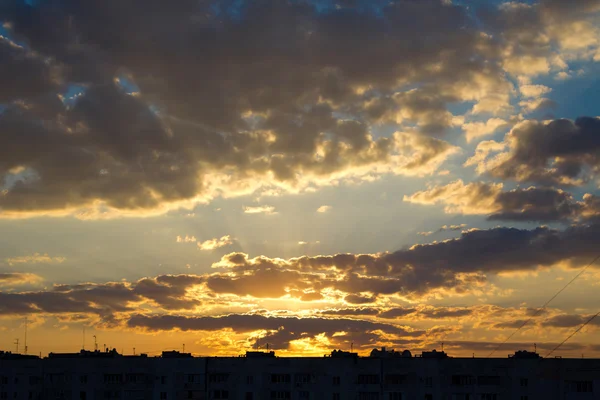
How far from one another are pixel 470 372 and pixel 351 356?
70.3ft

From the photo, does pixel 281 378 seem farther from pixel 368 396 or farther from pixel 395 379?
pixel 395 379

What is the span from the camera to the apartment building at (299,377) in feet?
407

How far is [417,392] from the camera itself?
12681cm

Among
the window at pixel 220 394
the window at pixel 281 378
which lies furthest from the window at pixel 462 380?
the window at pixel 220 394

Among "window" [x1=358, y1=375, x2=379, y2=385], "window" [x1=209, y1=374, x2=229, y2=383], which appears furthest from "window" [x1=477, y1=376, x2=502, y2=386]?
"window" [x1=209, y1=374, x2=229, y2=383]

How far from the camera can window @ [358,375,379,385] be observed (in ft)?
422

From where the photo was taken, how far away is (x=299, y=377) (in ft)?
433

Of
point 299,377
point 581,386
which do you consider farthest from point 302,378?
point 581,386

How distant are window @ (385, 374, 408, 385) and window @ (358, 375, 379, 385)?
74.0 inches

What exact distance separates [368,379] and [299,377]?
12818 millimetres

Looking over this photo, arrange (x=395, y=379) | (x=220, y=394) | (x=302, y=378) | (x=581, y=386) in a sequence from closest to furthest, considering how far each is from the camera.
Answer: (x=581, y=386) < (x=395, y=379) < (x=302, y=378) < (x=220, y=394)

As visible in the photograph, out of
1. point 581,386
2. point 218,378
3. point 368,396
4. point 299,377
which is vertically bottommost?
point 368,396

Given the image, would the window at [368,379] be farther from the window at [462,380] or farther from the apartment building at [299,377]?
the window at [462,380]

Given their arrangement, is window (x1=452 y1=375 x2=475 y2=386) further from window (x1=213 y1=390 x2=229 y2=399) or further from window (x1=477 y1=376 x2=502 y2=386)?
window (x1=213 y1=390 x2=229 y2=399)
